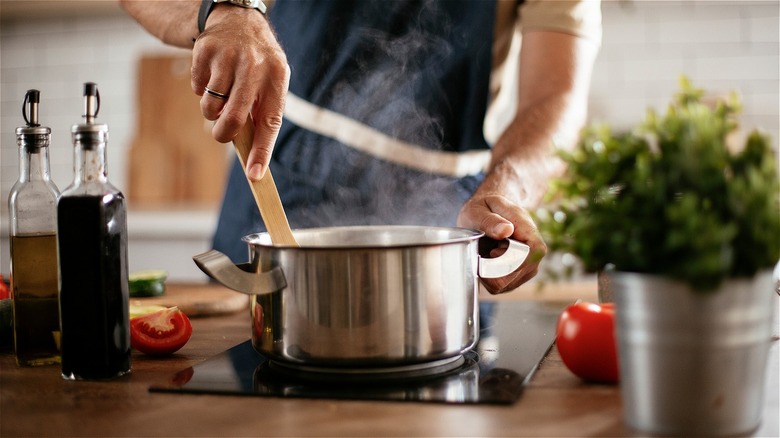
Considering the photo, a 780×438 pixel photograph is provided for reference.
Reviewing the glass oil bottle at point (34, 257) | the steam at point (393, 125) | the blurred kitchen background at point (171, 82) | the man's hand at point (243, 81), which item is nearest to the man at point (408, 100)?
the steam at point (393, 125)

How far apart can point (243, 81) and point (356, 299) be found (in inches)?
12.4

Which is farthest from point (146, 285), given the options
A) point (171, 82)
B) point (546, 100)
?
point (171, 82)

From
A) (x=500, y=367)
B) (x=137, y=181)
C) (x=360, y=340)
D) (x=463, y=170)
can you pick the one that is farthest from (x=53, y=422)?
(x=137, y=181)

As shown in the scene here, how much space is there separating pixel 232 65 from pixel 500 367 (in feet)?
1.49

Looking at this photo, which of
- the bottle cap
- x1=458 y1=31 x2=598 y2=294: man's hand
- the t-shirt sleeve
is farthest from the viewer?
the t-shirt sleeve

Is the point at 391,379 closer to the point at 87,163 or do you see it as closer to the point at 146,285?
the point at 87,163

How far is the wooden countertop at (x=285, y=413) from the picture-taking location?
2.10ft

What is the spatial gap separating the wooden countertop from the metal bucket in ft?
0.11

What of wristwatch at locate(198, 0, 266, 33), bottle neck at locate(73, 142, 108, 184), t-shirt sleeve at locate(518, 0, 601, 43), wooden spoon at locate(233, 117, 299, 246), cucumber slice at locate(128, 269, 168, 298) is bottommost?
cucumber slice at locate(128, 269, 168, 298)

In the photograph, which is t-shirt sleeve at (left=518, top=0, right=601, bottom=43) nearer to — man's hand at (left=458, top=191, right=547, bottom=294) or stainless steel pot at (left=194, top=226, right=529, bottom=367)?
man's hand at (left=458, top=191, right=547, bottom=294)

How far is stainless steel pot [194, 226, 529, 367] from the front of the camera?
2.47 ft

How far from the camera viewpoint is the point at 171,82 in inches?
128

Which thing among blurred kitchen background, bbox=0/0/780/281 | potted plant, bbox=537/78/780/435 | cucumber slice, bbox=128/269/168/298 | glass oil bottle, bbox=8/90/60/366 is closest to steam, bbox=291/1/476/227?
cucumber slice, bbox=128/269/168/298

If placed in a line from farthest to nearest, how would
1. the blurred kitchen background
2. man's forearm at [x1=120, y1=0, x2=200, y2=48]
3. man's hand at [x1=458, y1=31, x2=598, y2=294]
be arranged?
the blurred kitchen background → man's hand at [x1=458, y1=31, x2=598, y2=294] → man's forearm at [x1=120, y1=0, x2=200, y2=48]
